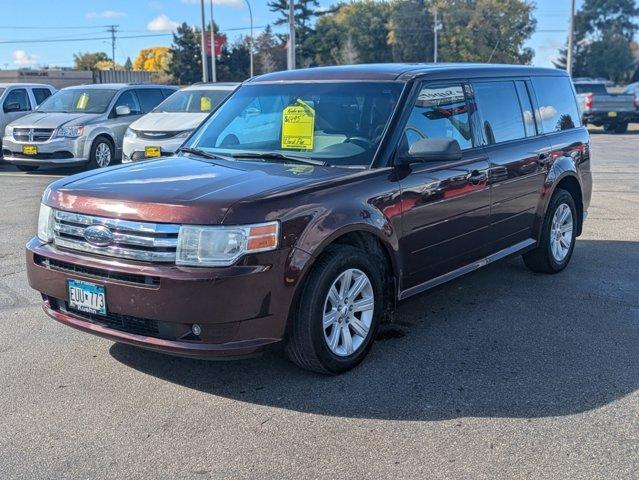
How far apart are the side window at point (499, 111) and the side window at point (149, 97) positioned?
11.1 meters

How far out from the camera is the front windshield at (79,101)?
1477cm

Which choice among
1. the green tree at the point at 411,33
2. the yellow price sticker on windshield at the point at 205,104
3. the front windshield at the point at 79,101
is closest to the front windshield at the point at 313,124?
the yellow price sticker on windshield at the point at 205,104

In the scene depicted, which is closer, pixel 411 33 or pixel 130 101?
pixel 130 101

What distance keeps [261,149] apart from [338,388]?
5.93 ft

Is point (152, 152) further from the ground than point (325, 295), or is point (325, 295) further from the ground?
point (152, 152)

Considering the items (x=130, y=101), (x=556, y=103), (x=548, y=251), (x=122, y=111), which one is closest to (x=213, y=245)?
(x=548, y=251)

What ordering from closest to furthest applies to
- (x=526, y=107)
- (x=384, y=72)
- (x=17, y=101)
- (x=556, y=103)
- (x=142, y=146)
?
(x=384, y=72)
(x=526, y=107)
(x=556, y=103)
(x=142, y=146)
(x=17, y=101)

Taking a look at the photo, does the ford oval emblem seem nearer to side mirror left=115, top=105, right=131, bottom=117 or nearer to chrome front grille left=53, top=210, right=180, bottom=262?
chrome front grille left=53, top=210, right=180, bottom=262

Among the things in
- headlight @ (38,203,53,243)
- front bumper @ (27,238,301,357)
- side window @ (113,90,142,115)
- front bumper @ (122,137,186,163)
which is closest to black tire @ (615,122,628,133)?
side window @ (113,90,142,115)

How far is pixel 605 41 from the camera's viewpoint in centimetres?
8206

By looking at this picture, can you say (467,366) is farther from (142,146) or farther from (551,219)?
(142,146)

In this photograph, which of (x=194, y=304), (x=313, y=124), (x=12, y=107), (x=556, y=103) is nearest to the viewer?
(x=194, y=304)

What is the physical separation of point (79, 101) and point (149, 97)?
59.7 inches

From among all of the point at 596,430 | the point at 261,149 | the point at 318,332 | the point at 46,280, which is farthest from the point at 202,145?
the point at 596,430
